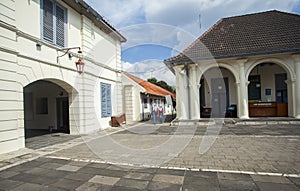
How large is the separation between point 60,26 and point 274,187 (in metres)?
8.84

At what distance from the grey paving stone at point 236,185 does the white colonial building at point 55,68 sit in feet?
19.1

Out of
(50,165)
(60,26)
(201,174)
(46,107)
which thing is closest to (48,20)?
(60,26)

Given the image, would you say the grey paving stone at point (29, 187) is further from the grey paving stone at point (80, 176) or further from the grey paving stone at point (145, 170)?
the grey paving stone at point (145, 170)

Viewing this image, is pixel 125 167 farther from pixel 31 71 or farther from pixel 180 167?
pixel 31 71

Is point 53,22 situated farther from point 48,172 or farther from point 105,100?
point 48,172

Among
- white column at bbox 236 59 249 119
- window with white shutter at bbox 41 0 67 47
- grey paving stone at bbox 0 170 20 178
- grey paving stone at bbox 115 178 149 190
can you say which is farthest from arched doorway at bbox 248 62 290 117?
grey paving stone at bbox 0 170 20 178

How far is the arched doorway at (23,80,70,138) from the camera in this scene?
11.1 m

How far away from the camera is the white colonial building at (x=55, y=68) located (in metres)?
5.53

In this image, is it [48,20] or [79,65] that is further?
[79,65]

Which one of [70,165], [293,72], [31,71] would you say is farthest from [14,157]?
[293,72]

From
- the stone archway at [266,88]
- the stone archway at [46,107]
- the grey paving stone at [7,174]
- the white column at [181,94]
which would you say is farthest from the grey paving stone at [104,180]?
the stone archway at [266,88]

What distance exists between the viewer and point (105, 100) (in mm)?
11070

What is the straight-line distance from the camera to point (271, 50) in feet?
34.0

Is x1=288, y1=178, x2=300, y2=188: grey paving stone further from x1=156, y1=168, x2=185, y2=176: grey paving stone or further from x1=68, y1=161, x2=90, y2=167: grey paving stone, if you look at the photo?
x1=68, y1=161, x2=90, y2=167: grey paving stone
